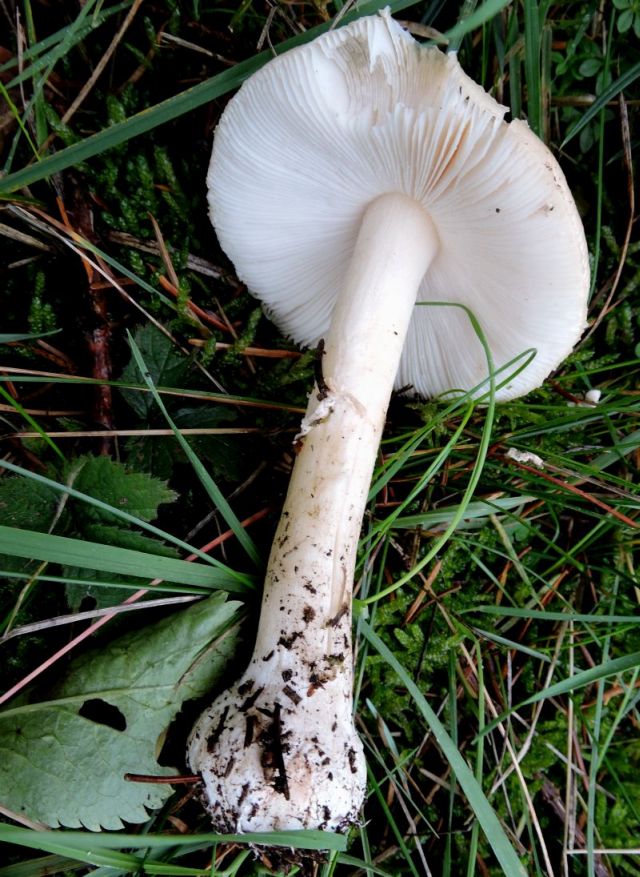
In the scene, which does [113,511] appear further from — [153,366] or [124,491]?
[153,366]

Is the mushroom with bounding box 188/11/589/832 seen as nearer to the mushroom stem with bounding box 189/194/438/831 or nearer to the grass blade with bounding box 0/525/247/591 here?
the mushroom stem with bounding box 189/194/438/831

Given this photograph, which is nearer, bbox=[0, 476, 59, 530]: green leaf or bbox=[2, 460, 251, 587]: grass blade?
bbox=[2, 460, 251, 587]: grass blade

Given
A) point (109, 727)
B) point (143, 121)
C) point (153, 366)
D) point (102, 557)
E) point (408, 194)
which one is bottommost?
point (109, 727)

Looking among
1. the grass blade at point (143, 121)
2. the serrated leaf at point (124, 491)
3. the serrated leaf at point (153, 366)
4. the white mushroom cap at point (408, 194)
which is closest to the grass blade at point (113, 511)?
the serrated leaf at point (124, 491)

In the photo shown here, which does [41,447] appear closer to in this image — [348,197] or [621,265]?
[348,197]

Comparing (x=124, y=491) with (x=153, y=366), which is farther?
(x=153, y=366)

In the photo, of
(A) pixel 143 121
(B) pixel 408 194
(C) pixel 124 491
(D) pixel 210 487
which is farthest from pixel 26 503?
(B) pixel 408 194

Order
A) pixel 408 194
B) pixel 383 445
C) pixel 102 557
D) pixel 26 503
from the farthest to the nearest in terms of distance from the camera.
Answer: pixel 383 445 < pixel 408 194 < pixel 26 503 < pixel 102 557

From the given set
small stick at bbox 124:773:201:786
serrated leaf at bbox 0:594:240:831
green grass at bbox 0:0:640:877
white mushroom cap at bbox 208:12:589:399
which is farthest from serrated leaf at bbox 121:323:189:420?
small stick at bbox 124:773:201:786
